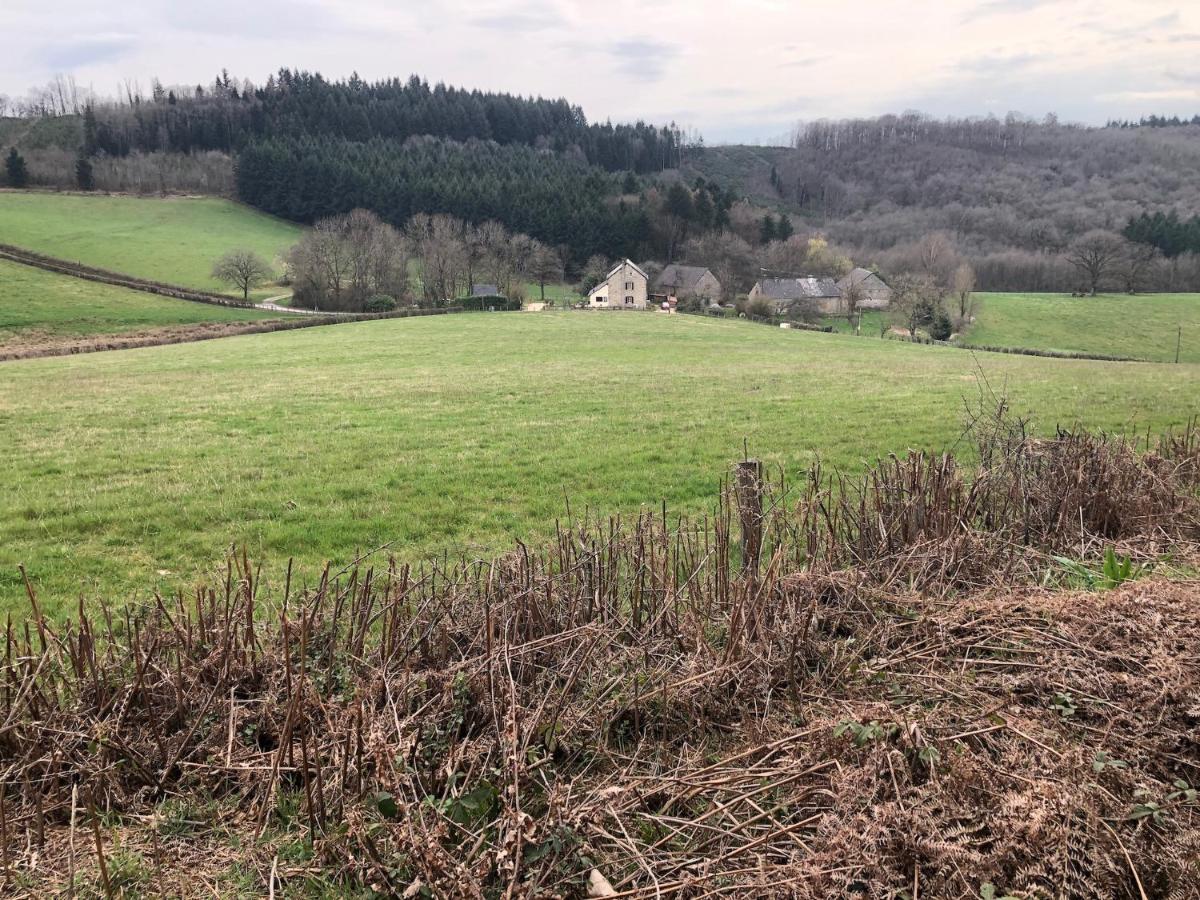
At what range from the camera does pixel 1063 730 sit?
374 cm

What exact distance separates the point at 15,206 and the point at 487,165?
201 feet

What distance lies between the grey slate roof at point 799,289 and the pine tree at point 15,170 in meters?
98.1

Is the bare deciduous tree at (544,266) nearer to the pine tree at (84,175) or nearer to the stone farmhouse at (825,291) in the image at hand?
the stone farmhouse at (825,291)

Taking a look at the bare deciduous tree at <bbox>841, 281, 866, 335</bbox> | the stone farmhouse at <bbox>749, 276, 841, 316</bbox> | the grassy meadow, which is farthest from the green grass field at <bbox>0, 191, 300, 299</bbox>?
the grassy meadow

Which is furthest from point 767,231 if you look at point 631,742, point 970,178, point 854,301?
point 631,742

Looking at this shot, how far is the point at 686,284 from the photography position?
88812mm

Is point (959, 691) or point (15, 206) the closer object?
point (959, 691)

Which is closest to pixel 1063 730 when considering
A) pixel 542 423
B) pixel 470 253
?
pixel 542 423

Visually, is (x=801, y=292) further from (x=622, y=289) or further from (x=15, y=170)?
(x=15, y=170)

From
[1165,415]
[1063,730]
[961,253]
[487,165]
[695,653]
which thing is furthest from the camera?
[487,165]

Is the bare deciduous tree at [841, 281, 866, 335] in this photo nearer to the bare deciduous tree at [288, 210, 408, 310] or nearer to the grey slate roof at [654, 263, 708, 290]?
the grey slate roof at [654, 263, 708, 290]

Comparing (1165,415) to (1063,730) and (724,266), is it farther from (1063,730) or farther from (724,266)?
(724,266)

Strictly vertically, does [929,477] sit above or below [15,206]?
below

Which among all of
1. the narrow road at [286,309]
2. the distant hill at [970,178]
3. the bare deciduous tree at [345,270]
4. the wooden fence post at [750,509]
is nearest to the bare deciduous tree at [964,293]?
the distant hill at [970,178]
